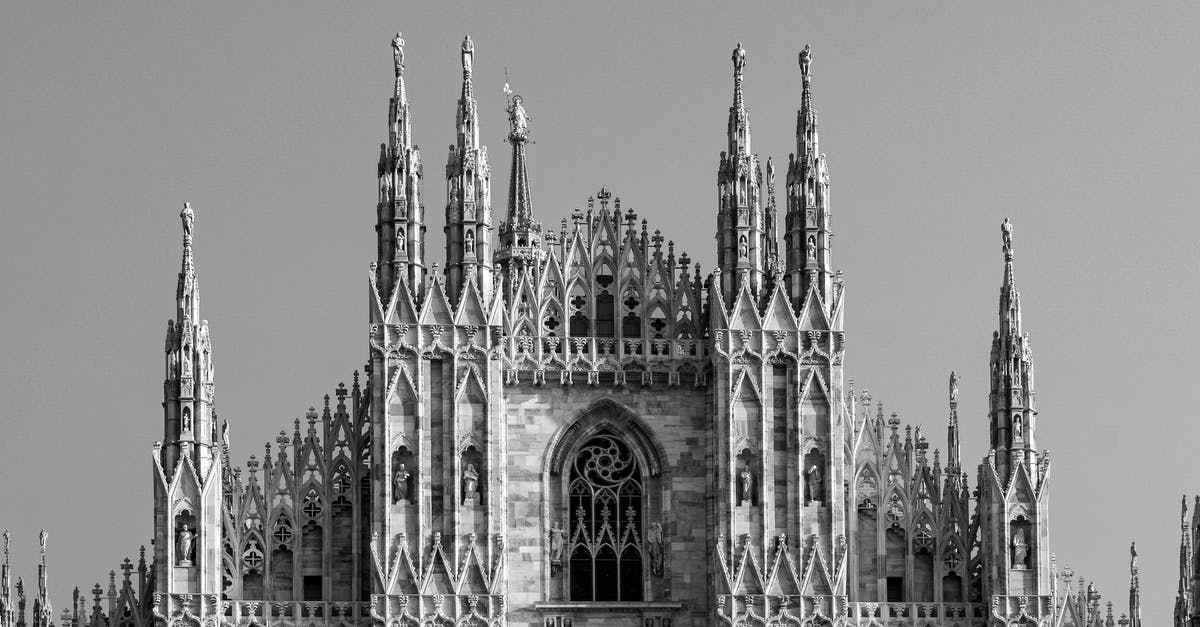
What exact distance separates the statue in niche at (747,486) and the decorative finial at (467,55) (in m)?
10.0

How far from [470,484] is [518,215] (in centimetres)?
1412

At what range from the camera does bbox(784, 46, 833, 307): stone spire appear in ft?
197

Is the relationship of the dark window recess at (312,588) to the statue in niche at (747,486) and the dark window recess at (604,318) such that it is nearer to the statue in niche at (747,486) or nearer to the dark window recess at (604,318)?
the dark window recess at (604,318)

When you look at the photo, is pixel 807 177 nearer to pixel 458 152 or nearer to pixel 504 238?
pixel 458 152

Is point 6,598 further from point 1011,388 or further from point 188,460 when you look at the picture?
point 1011,388

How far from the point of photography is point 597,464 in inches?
2373

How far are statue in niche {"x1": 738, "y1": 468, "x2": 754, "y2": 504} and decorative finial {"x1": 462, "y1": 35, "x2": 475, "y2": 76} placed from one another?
1005 centimetres

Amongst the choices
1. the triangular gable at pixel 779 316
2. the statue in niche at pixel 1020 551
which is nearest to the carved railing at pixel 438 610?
the triangular gable at pixel 779 316

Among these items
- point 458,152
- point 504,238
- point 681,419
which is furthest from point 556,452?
point 504,238

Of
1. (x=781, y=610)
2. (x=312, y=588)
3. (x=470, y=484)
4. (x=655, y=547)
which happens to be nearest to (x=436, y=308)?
(x=470, y=484)

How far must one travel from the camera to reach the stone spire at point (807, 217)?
60188mm

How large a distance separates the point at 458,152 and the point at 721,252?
5777 mm

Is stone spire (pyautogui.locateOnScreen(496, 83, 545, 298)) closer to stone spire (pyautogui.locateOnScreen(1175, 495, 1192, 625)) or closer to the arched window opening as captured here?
the arched window opening

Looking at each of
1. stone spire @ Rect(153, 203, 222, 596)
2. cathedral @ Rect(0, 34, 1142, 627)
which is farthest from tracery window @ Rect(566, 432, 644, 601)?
stone spire @ Rect(153, 203, 222, 596)
